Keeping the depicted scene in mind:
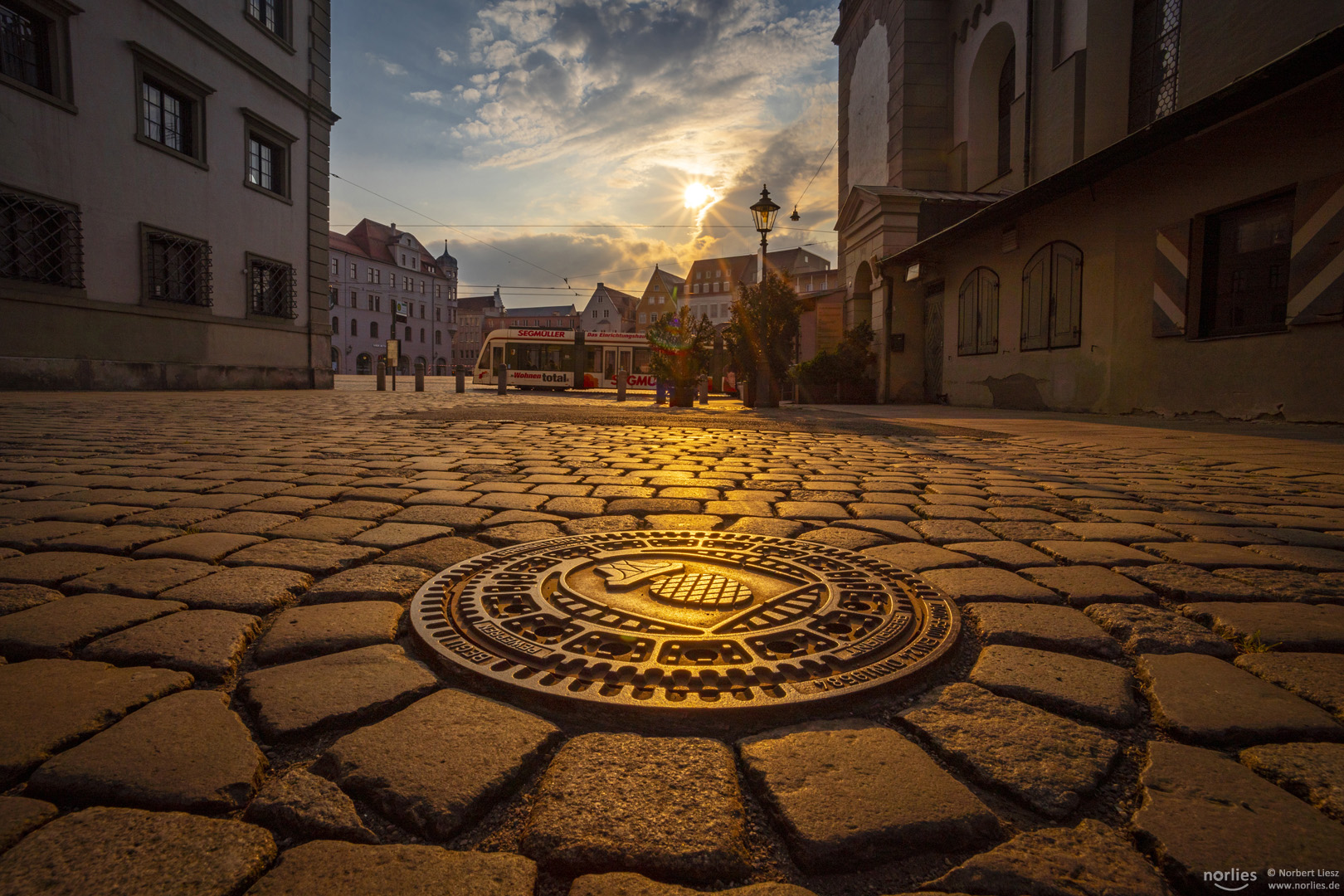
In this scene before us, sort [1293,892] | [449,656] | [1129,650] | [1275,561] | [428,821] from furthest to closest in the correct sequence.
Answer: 1. [1275,561]
2. [1129,650]
3. [449,656]
4. [428,821]
5. [1293,892]

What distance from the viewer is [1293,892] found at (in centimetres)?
92

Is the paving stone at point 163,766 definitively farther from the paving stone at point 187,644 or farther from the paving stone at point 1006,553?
the paving stone at point 1006,553

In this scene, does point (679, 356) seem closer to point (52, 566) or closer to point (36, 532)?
point (36, 532)

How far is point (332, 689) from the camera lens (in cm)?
143

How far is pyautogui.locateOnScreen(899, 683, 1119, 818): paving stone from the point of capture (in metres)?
1.13

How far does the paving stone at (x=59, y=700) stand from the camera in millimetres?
1193

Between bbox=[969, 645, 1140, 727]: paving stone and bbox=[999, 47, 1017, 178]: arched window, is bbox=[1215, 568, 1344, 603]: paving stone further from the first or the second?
bbox=[999, 47, 1017, 178]: arched window

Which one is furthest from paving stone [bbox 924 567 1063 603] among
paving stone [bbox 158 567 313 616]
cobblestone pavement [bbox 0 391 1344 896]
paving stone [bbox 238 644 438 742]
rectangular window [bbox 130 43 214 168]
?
rectangular window [bbox 130 43 214 168]

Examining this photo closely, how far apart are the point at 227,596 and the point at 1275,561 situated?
358 centimetres

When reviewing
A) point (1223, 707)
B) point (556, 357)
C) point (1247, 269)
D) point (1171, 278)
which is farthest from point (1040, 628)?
point (556, 357)

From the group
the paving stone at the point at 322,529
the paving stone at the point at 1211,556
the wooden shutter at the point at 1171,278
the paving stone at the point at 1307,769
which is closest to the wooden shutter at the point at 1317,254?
the wooden shutter at the point at 1171,278

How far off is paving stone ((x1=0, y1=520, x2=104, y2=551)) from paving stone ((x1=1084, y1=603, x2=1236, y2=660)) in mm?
3537

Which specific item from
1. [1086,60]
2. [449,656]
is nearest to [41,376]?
[449,656]

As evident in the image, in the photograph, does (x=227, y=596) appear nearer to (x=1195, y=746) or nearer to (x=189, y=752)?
(x=189, y=752)
